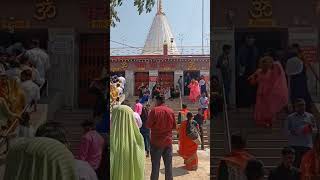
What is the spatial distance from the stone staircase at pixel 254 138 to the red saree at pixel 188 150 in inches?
155

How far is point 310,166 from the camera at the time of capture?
411 cm

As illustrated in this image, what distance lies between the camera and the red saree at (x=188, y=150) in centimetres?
834

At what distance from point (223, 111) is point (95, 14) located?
1422mm

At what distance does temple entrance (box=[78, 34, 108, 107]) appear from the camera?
4.48 metres

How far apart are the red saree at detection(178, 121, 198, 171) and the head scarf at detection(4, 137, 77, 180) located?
6299 mm

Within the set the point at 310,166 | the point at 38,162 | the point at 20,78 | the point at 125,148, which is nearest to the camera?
the point at 38,162

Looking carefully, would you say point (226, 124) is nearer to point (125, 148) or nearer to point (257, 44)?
point (257, 44)

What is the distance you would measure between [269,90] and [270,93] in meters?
0.03

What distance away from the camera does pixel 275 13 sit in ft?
14.4

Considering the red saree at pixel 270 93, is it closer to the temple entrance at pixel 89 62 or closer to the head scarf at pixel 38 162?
the temple entrance at pixel 89 62

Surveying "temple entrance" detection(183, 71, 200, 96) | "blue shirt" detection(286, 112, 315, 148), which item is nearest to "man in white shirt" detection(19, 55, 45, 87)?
"blue shirt" detection(286, 112, 315, 148)

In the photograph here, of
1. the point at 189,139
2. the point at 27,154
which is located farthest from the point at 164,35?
the point at 27,154

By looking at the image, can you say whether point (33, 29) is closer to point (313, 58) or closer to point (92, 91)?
point (92, 91)

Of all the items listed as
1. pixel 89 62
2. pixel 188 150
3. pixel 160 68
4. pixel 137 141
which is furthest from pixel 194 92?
pixel 89 62
